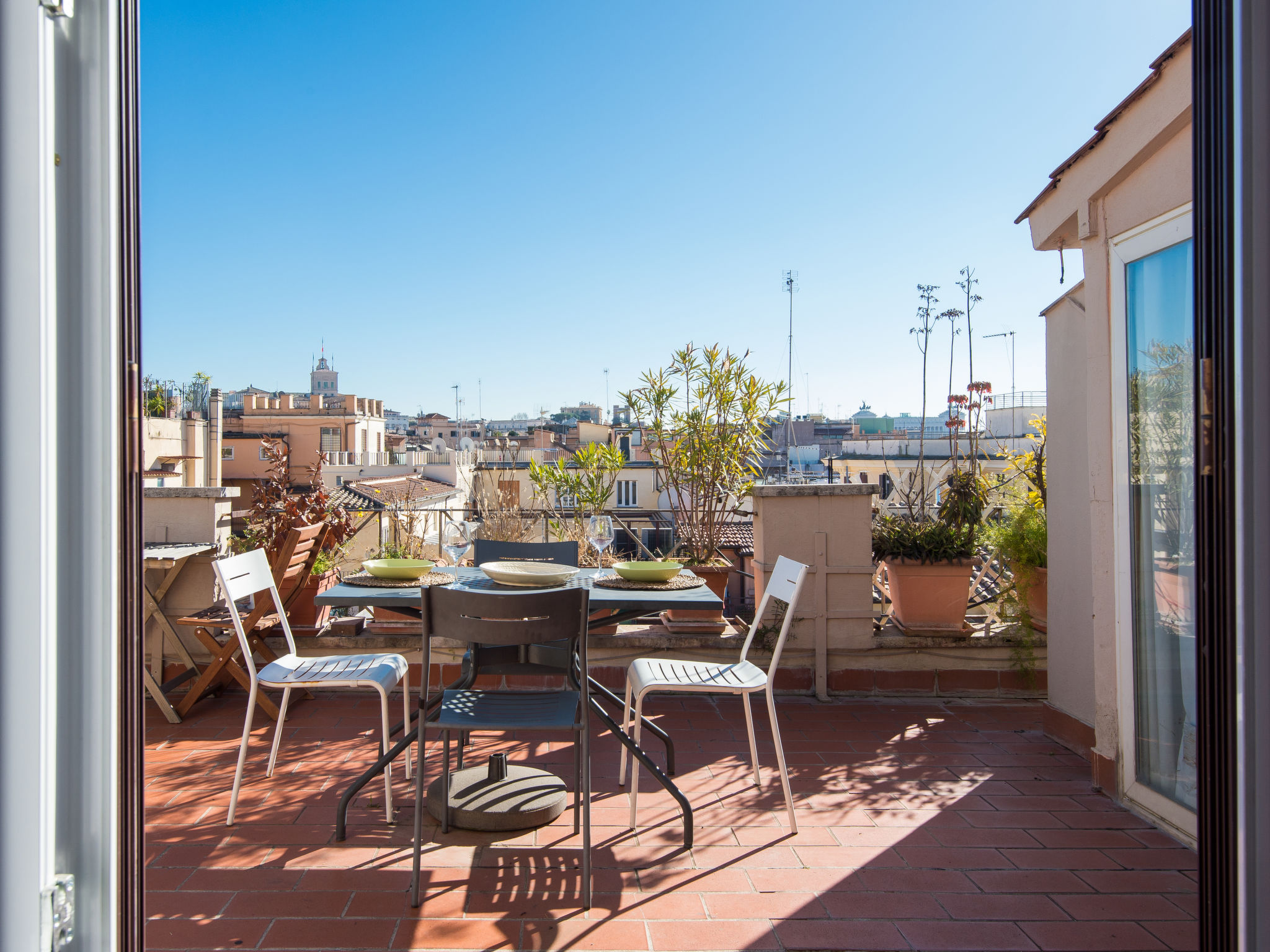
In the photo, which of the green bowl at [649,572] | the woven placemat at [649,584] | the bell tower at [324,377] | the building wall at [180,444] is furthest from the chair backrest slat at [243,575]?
the bell tower at [324,377]

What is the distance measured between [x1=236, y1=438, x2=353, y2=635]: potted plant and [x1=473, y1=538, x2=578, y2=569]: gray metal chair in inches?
40.7

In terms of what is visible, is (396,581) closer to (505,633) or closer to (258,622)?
(505,633)

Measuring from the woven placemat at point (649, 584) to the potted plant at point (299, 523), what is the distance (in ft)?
5.78

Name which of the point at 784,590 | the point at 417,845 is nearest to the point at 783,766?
the point at 784,590

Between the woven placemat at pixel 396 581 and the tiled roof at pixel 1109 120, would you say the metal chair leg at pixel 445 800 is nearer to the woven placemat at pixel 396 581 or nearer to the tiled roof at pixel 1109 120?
the woven placemat at pixel 396 581

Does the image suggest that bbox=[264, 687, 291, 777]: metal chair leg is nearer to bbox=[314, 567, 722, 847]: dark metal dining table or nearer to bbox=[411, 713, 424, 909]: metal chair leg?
bbox=[314, 567, 722, 847]: dark metal dining table

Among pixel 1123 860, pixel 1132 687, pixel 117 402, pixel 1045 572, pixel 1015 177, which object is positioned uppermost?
pixel 1015 177

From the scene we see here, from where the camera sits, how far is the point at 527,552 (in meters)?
3.37

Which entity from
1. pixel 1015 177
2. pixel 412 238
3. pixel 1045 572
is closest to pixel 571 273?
pixel 412 238

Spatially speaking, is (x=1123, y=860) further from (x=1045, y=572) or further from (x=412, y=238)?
(x=412, y=238)

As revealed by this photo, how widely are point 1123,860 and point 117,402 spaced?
2.79 meters

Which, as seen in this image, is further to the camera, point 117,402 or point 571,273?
point 571,273

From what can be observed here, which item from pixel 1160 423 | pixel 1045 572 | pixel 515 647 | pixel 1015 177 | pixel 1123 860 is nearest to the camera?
pixel 1123 860
